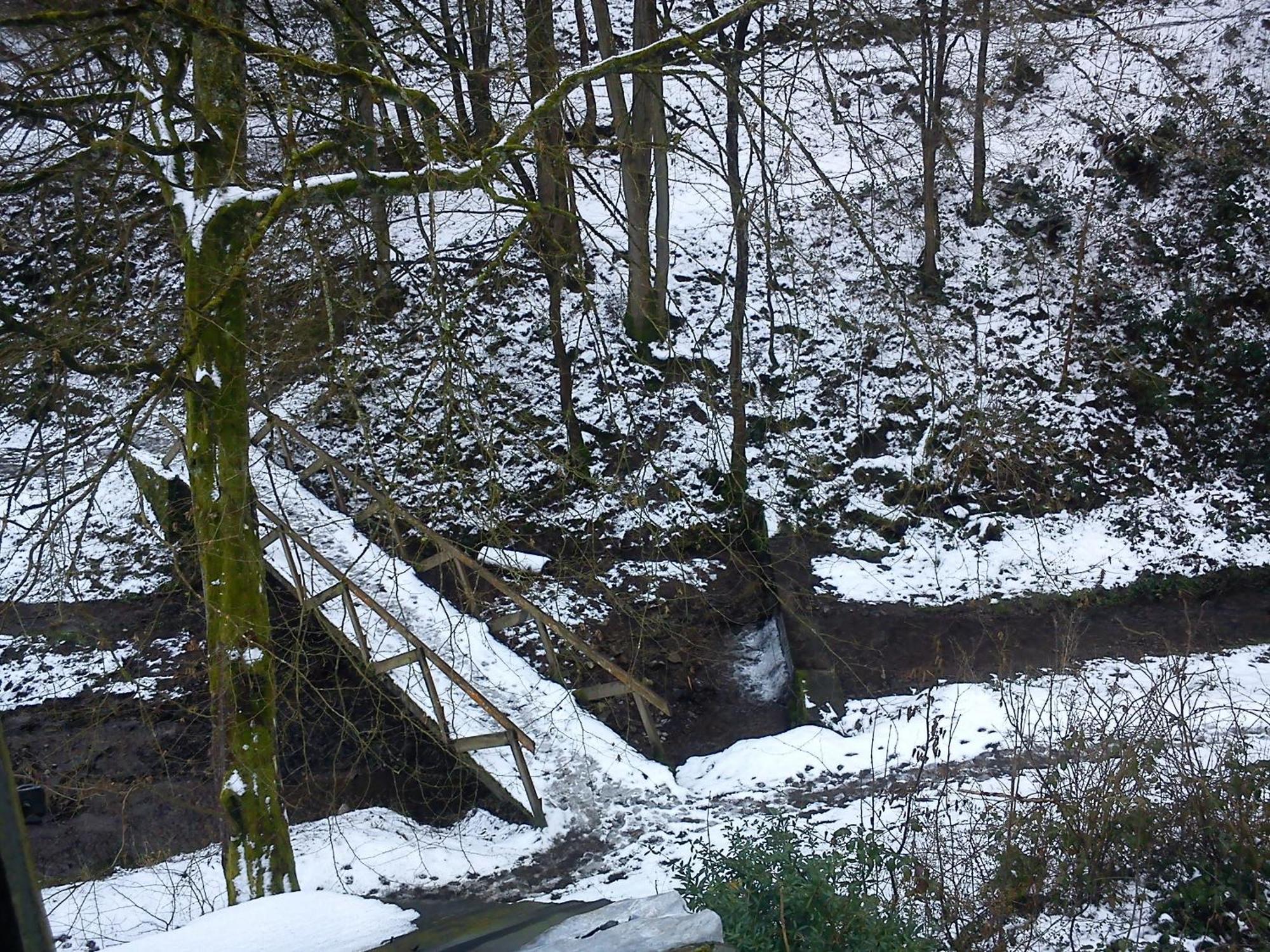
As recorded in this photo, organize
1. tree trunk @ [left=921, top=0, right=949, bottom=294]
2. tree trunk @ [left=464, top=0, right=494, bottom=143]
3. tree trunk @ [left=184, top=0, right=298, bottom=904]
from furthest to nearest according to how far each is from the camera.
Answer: tree trunk @ [left=921, top=0, right=949, bottom=294]
tree trunk @ [left=464, top=0, right=494, bottom=143]
tree trunk @ [left=184, top=0, right=298, bottom=904]

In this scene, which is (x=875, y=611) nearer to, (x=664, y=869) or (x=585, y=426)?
(x=585, y=426)

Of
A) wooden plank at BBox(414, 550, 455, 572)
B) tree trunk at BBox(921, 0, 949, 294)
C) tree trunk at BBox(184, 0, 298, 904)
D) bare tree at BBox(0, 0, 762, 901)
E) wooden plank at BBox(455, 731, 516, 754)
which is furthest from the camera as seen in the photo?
tree trunk at BBox(921, 0, 949, 294)

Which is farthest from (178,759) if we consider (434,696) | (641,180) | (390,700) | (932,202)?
(932,202)

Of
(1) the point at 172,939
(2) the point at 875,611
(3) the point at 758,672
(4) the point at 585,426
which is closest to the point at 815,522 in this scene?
(2) the point at 875,611

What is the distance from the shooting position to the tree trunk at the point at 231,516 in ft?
18.4

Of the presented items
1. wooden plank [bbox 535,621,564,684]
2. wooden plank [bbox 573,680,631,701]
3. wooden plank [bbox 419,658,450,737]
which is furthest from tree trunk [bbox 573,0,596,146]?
wooden plank [bbox 573,680,631,701]

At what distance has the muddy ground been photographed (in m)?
8.56

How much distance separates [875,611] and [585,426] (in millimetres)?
4812

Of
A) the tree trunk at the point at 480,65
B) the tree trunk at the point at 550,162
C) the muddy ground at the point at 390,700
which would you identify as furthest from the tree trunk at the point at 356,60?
the muddy ground at the point at 390,700

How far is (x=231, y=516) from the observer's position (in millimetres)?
5609

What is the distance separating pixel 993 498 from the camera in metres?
13.8

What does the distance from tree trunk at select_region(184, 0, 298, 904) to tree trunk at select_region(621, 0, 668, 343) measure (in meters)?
2.35

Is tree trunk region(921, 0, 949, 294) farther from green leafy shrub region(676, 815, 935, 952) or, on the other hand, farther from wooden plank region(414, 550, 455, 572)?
green leafy shrub region(676, 815, 935, 952)

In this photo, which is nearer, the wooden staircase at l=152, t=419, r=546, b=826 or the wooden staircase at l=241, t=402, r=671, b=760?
the wooden staircase at l=241, t=402, r=671, b=760
